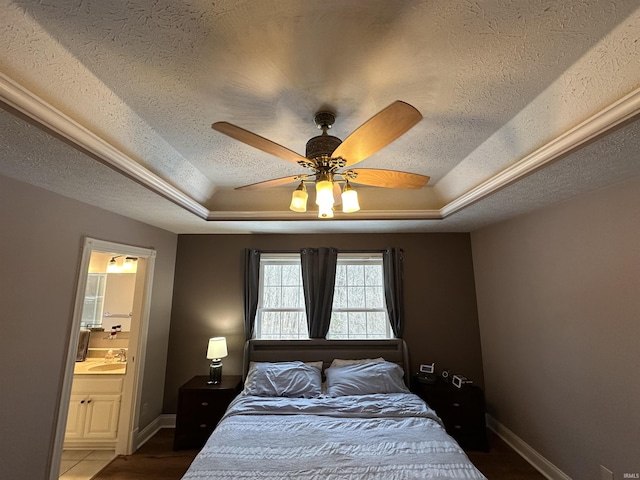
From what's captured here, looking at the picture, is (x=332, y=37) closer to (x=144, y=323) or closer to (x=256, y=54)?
(x=256, y=54)

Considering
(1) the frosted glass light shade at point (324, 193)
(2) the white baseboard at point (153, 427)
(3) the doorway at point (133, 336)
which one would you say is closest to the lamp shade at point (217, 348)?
(3) the doorway at point (133, 336)

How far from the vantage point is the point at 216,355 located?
10.9 ft

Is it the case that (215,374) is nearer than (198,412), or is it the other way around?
(198,412)

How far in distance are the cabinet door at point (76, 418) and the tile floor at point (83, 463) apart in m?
0.16

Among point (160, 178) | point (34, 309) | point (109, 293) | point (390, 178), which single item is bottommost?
point (34, 309)

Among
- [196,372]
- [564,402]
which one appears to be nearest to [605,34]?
[564,402]

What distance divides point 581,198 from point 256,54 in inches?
102

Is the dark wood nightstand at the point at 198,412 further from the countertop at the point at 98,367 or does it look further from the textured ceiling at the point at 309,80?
the textured ceiling at the point at 309,80

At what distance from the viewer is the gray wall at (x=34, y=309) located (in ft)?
6.43

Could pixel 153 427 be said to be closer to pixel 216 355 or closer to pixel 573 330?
pixel 216 355

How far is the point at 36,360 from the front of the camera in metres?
2.14

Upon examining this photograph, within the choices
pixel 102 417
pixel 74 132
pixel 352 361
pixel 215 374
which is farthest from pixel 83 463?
pixel 74 132

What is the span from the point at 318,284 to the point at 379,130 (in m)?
2.59

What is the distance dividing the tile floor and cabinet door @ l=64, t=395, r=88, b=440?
0.51 ft
